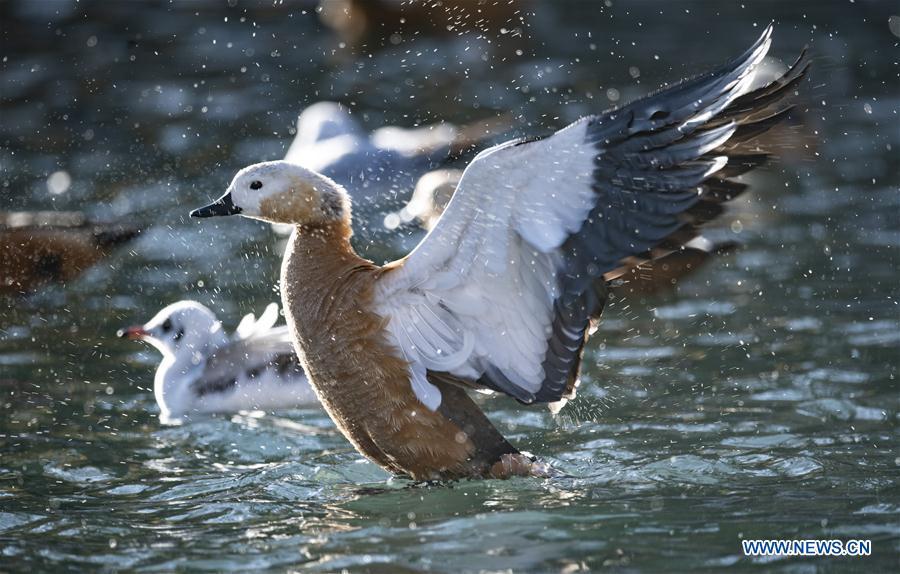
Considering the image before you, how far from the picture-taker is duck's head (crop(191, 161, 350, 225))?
531cm

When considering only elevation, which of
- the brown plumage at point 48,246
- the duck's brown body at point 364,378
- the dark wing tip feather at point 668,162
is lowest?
the duck's brown body at point 364,378

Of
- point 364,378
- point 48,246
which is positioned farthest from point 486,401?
point 48,246

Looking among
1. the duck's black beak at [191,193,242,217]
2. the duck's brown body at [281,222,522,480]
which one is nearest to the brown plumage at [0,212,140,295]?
the duck's black beak at [191,193,242,217]

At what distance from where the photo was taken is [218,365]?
6.89m

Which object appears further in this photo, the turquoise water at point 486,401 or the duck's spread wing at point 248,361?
the duck's spread wing at point 248,361

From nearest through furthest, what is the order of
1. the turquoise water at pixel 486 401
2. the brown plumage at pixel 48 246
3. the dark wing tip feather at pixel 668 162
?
1. the dark wing tip feather at pixel 668 162
2. the turquoise water at pixel 486 401
3. the brown plumage at pixel 48 246

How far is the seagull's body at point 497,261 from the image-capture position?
4.59 meters

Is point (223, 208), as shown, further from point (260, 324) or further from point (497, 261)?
point (260, 324)

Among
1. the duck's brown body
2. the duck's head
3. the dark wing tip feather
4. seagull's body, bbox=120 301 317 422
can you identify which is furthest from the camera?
seagull's body, bbox=120 301 317 422

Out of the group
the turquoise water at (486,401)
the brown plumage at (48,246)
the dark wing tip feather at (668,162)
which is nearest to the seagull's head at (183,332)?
the turquoise water at (486,401)

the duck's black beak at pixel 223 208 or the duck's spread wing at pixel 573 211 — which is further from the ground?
the duck's black beak at pixel 223 208

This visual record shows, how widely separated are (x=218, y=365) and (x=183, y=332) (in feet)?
0.84

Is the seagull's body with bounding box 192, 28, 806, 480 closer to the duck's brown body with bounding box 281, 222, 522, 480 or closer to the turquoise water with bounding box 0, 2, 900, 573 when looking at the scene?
the duck's brown body with bounding box 281, 222, 522, 480

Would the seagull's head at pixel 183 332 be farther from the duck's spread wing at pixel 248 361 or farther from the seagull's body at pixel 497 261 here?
the seagull's body at pixel 497 261
